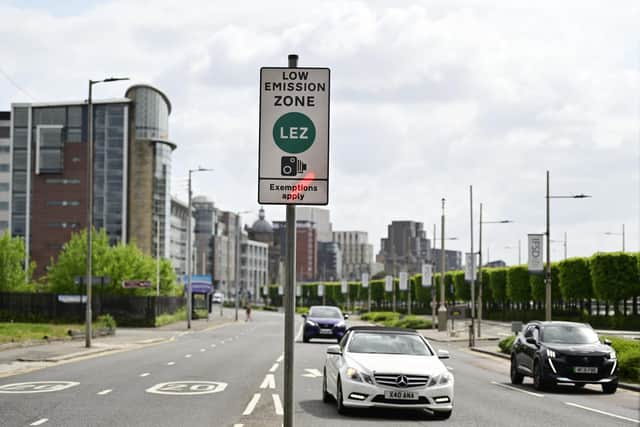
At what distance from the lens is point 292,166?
25.0 feet

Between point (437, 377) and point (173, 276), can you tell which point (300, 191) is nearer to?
point (437, 377)

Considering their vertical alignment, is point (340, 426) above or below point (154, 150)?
below

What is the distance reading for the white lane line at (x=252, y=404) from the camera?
1624cm

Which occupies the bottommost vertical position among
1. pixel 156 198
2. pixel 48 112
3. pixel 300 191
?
pixel 300 191

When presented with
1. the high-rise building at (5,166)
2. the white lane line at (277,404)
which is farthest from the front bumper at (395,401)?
the high-rise building at (5,166)

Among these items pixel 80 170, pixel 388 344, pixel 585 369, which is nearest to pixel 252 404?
pixel 388 344

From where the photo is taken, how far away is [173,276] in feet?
331

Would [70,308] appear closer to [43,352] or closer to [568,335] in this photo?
[43,352]

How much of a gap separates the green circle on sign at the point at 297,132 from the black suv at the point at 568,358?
55.2ft

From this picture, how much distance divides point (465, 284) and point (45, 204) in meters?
60.4

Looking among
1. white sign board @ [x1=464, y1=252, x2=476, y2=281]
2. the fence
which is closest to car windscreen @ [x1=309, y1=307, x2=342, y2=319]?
white sign board @ [x1=464, y1=252, x2=476, y2=281]

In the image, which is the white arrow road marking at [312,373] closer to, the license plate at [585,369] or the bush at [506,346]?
the license plate at [585,369]

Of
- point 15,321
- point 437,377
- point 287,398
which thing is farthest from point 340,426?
point 15,321

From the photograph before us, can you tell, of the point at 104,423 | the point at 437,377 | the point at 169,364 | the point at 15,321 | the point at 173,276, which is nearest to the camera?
the point at 104,423
